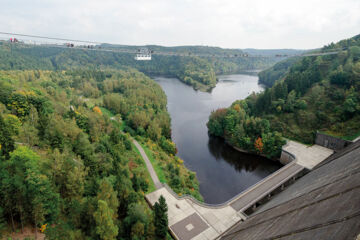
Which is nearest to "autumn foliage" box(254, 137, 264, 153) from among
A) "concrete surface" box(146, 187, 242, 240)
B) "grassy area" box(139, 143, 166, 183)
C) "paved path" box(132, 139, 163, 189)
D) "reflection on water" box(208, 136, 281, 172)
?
"reflection on water" box(208, 136, 281, 172)

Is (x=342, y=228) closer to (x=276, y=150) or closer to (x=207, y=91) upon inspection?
(x=276, y=150)

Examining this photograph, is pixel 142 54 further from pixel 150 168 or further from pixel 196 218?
pixel 196 218

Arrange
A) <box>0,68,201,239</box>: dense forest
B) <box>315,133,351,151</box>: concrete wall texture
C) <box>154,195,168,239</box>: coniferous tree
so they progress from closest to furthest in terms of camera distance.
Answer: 1. <box>0,68,201,239</box>: dense forest
2. <box>154,195,168,239</box>: coniferous tree
3. <box>315,133,351,151</box>: concrete wall texture

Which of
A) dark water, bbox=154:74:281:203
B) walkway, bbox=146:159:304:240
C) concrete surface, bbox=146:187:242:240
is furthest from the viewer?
dark water, bbox=154:74:281:203

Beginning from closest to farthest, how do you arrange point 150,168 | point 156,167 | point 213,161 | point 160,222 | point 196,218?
point 160,222, point 196,218, point 150,168, point 156,167, point 213,161

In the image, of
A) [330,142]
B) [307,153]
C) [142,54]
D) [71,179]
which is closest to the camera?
[71,179]

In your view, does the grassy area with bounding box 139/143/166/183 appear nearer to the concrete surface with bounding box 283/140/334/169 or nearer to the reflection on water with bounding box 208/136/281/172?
the reflection on water with bounding box 208/136/281/172

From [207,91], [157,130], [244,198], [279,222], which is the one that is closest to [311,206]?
[279,222]

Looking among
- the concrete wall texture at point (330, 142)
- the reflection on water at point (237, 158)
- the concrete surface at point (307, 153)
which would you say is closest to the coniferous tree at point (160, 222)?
the reflection on water at point (237, 158)

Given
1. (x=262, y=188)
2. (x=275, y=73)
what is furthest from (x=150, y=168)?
(x=275, y=73)

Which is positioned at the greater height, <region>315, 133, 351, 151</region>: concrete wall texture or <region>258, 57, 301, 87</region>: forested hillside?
<region>258, 57, 301, 87</region>: forested hillside
